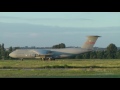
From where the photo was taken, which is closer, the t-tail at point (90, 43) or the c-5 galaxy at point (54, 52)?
the c-5 galaxy at point (54, 52)

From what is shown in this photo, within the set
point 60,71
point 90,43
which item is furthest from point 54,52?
point 60,71

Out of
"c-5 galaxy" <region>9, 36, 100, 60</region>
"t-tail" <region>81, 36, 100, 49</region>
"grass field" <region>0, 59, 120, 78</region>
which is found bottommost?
"grass field" <region>0, 59, 120, 78</region>

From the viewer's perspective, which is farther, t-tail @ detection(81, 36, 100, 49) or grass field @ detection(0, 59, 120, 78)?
t-tail @ detection(81, 36, 100, 49)

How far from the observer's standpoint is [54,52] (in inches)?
1705

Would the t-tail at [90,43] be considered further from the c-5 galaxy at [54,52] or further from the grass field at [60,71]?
the grass field at [60,71]

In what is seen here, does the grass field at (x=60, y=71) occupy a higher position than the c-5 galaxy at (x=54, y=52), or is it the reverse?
the c-5 galaxy at (x=54, y=52)

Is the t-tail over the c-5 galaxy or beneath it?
over

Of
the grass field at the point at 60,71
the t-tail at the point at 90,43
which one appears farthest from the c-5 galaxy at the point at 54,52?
the grass field at the point at 60,71

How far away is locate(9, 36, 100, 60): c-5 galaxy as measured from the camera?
139ft

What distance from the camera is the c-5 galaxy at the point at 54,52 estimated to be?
139 feet

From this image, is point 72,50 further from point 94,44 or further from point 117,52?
point 117,52

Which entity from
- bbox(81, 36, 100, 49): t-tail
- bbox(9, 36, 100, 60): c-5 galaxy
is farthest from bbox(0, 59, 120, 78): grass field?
bbox(81, 36, 100, 49): t-tail

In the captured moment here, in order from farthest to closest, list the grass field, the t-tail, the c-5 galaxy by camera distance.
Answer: the t-tail, the c-5 galaxy, the grass field

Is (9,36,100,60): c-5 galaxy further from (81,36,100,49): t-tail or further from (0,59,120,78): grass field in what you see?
(0,59,120,78): grass field
